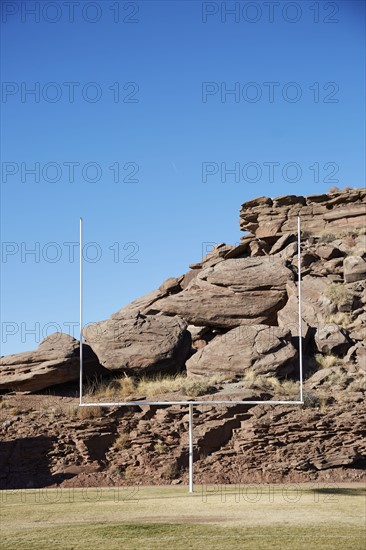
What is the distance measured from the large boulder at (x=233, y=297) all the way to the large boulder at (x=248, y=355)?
2.69 m

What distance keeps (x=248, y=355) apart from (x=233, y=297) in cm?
453

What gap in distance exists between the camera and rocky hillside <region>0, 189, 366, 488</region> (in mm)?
25406

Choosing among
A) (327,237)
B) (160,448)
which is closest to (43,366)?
(160,448)

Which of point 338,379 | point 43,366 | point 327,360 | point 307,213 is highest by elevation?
point 307,213

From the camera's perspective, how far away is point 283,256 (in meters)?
38.1

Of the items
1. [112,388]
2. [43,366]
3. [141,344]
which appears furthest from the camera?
[141,344]

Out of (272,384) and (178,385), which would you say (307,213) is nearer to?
(272,384)

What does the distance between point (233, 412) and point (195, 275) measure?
13.1m

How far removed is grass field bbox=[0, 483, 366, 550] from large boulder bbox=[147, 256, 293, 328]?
11273mm

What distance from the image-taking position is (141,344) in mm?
29844

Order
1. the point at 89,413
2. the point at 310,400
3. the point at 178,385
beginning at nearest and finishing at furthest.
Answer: the point at 310,400
the point at 89,413
the point at 178,385

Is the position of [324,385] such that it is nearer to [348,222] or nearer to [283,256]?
[283,256]

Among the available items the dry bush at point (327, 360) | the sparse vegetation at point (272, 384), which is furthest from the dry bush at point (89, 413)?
the dry bush at point (327, 360)

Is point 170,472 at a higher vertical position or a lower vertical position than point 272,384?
lower
